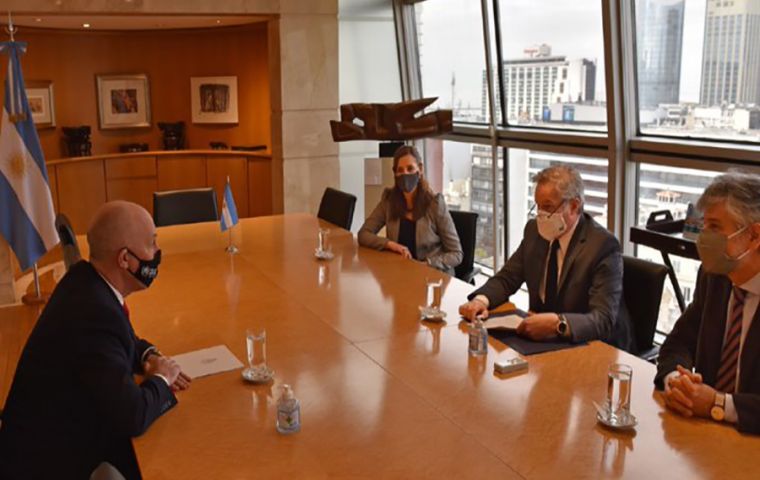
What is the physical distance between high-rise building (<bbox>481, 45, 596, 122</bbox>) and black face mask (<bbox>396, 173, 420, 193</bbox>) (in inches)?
68.3

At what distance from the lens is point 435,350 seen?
8.91ft

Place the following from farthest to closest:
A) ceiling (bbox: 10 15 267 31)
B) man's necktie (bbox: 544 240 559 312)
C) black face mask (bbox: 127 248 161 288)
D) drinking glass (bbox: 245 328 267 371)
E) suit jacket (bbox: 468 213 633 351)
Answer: ceiling (bbox: 10 15 267 31), man's necktie (bbox: 544 240 559 312), suit jacket (bbox: 468 213 633 351), drinking glass (bbox: 245 328 267 371), black face mask (bbox: 127 248 161 288)

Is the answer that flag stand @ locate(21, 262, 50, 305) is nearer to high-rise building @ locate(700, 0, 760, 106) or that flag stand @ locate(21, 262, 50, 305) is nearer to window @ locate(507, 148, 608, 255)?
window @ locate(507, 148, 608, 255)

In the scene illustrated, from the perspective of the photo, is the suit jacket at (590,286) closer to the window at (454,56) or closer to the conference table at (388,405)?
the conference table at (388,405)

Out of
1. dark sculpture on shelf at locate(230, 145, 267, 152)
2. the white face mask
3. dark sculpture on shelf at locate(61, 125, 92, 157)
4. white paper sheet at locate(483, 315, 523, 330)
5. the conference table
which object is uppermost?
dark sculpture on shelf at locate(61, 125, 92, 157)

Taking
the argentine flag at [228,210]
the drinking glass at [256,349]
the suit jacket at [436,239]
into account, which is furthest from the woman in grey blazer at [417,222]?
the drinking glass at [256,349]

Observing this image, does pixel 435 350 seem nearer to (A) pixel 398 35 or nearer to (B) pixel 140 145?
(A) pixel 398 35

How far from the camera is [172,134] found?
30.7 feet

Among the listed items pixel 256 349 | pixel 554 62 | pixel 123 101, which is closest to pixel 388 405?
pixel 256 349

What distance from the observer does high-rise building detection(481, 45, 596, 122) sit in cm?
536

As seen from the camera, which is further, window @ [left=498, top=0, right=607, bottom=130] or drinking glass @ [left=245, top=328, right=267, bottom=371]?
window @ [left=498, top=0, right=607, bottom=130]

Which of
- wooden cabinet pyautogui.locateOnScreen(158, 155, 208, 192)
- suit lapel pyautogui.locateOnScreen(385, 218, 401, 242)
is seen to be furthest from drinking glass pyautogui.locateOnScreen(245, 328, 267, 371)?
wooden cabinet pyautogui.locateOnScreen(158, 155, 208, 192)

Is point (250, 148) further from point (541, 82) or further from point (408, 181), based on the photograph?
point (408, 181)

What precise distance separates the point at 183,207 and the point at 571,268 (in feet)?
11.6
